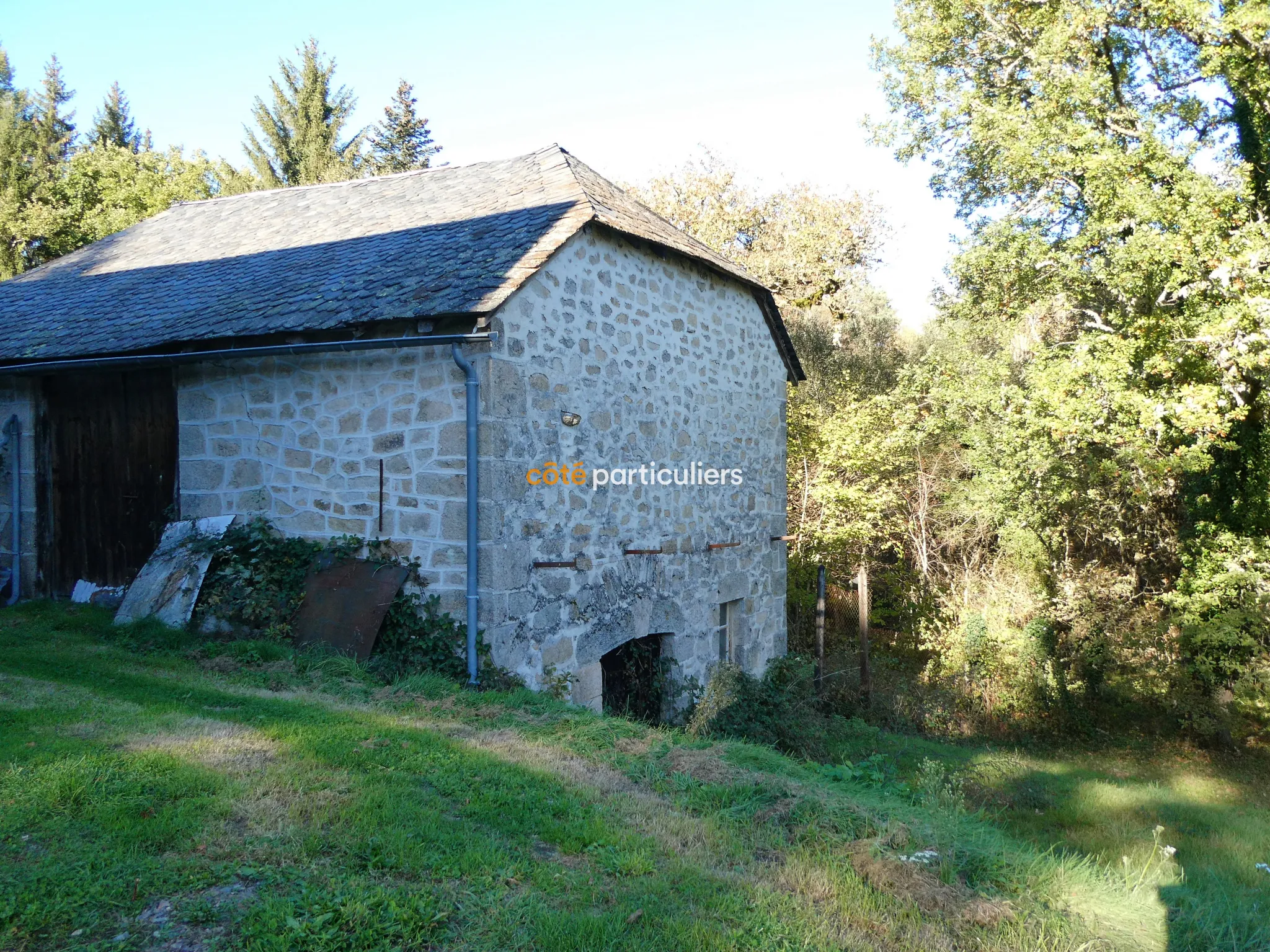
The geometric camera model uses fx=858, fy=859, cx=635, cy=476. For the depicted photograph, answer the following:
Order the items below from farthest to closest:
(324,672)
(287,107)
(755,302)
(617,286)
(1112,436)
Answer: (287,107) → (755,302) → (1112,436) → (617,286) → (324,672)

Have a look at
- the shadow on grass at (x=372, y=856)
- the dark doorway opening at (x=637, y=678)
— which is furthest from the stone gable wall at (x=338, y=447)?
the dark doorway opening at (x=637, y=678)

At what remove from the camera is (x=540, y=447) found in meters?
7.36

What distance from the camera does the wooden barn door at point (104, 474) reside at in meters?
8.61

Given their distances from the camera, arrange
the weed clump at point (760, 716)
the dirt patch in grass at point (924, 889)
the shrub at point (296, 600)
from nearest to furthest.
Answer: the dirt patch in grass at point (924, 889) → the shrub at point (296, 600) → the weed clump at point (760, 716)

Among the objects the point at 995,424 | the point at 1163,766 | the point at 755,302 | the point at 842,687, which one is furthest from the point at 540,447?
the point at 1163,766

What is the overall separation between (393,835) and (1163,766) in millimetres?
10693

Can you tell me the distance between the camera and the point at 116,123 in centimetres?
2936

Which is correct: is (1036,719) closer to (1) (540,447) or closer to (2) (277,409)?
(1) (540,447)

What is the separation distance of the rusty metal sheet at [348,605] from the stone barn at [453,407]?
0.33m

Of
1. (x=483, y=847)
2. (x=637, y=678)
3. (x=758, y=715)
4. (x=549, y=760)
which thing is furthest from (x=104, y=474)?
(x=483, y=847)

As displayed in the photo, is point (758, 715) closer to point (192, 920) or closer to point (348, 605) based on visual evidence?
point (348, 605)

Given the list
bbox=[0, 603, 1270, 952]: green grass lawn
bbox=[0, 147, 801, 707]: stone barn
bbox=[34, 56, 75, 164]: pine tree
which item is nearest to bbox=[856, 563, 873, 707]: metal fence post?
bbox=[0, 147, 801, 707]: stone barn

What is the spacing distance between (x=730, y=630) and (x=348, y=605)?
5186 millimetres

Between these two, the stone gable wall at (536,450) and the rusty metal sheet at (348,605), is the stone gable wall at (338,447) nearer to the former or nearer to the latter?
the stone gable wall at (536,450)
